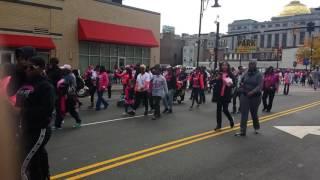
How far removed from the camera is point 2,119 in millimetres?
4879

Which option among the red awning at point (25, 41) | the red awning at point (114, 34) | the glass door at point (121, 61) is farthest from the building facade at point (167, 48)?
the red awning at point (25, 41)

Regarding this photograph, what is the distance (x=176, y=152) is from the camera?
809cm

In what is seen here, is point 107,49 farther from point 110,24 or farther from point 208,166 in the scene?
point 208,166

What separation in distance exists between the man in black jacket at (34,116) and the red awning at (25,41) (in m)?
18.2

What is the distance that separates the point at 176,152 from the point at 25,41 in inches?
716

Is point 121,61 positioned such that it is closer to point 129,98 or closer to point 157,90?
point 129,98

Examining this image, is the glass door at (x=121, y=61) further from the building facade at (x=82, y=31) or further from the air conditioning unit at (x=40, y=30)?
the air conditioning unit at (x=40, y=30)

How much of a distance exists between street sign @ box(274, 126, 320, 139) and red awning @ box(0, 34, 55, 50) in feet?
52.0

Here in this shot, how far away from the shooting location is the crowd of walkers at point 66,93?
15.4ft

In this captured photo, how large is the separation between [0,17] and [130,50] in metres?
12.3

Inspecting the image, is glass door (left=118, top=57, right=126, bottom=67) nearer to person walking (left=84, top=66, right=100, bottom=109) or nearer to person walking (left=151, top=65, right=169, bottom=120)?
person walking (left=84, top=66, right=100, bottom=109)

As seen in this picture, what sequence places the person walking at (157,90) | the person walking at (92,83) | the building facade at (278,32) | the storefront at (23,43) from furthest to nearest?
the building facade at (278,32)
the storefront at (23,43)
the person walking at (92,83)
the person walking at (157,90)

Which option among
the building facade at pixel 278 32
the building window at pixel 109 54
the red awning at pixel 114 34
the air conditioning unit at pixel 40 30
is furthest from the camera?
the building facade at pixel 278 32

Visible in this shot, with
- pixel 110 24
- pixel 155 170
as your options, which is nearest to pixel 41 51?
pixel 110 24
